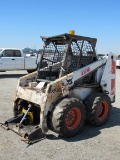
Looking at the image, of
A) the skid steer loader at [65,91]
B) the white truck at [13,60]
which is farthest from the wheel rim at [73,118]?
the white truck at [13,60]

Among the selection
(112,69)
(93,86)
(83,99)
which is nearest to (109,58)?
(112,69)

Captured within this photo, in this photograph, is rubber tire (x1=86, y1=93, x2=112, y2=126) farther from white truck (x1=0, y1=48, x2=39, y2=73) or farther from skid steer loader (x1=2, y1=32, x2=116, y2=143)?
white truck (x1=0, y1=48, x2=39, y2=73)

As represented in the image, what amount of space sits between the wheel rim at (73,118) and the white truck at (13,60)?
11480 millimetres

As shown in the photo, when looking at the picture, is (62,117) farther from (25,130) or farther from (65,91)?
(25,130)

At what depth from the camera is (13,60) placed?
17641 mm

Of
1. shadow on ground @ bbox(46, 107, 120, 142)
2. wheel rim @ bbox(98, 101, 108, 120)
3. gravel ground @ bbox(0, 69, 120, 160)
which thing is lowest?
gravel ground @ bbox(0, 69, 120, 160)

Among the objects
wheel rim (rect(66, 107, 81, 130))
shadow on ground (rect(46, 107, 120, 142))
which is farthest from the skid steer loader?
shadow on ground (rect(46, 107, 120, 142))

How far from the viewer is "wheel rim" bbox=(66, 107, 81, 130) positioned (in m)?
5.66

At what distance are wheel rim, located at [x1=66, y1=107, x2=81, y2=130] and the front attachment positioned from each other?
638mm

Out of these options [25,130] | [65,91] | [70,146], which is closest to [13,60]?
[65,91]

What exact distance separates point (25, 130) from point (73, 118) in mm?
1122

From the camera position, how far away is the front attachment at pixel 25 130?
17.4 feet

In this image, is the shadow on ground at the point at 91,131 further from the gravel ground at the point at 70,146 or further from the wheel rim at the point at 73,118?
the wheel rim at the point at 73,118

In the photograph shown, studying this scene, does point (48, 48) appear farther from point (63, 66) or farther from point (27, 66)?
point (27, 66)
